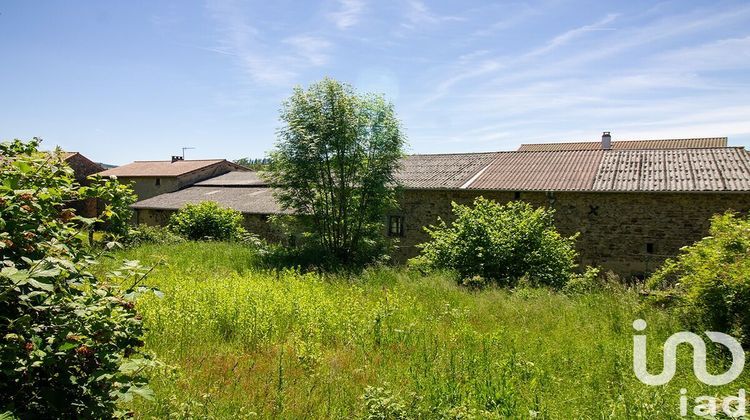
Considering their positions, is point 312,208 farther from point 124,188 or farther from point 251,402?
point 124,188

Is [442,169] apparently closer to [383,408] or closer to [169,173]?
[383,408]

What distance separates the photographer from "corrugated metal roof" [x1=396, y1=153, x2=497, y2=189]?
63.4ft

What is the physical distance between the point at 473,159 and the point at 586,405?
1848 centimetres

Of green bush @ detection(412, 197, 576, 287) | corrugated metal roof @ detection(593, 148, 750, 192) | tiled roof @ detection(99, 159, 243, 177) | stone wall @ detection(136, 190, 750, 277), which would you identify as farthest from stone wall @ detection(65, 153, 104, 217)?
corrugated metal roof @ detection(593, 148, 750, 192)

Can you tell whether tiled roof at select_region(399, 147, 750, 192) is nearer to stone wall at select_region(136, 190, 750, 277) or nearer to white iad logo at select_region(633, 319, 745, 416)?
stone wall at select_region(136, 190, 750, 277)

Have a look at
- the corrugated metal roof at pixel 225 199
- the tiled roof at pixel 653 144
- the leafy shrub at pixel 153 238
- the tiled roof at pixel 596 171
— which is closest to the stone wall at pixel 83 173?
the corrugated metal roof at pixel 225 199

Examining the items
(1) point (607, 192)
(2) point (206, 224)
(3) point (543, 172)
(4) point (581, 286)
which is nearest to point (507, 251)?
(4) point (581, 286)

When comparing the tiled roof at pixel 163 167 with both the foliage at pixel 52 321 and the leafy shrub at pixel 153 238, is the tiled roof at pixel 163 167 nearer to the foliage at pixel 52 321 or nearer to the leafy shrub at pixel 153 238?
the leafy shrub at pixel 153 238

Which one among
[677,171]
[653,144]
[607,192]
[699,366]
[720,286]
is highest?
[653,144]

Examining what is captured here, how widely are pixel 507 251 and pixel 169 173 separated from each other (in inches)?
1194

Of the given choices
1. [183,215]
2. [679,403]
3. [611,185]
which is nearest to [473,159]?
[611,185]

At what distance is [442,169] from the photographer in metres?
21.2

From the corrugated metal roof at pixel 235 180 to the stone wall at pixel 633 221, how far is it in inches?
745

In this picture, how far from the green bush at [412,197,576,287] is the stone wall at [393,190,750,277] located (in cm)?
452
